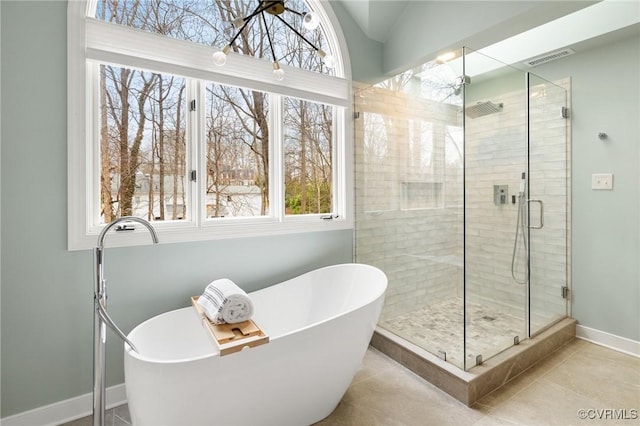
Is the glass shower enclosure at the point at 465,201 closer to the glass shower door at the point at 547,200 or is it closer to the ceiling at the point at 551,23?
the glass shower door at the point at 547,200

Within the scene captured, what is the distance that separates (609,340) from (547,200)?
1.20 metres

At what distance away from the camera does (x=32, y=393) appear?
1.72 metres

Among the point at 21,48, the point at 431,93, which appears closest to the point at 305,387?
the point at 431,93

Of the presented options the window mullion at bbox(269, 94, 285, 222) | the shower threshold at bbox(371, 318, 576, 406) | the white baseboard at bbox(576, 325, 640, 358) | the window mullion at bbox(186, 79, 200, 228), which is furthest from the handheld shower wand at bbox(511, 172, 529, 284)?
the window mullion at bbox(186, 79, 200, 228)

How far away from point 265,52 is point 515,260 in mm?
2601

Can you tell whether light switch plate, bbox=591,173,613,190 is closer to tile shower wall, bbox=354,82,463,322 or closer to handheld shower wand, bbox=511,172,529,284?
handheld shower wand, bbox=511,172,529,284

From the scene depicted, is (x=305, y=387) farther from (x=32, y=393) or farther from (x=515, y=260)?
(x=515, y=260)

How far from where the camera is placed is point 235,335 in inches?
57.1

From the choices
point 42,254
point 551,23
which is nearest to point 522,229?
point 551,23

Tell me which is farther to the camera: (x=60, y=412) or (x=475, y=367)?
(x=475, y=367)

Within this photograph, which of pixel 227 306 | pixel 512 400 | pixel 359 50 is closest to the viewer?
pixel 227 306

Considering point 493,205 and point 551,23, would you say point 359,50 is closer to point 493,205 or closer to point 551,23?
point 551,23

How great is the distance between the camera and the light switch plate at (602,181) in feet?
8.22

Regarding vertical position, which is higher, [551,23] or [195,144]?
[551,23]
